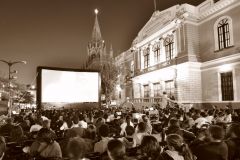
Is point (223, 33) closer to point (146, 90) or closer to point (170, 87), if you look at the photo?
point (170, 87)

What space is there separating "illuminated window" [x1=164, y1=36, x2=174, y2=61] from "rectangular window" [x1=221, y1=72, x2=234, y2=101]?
7.83 m

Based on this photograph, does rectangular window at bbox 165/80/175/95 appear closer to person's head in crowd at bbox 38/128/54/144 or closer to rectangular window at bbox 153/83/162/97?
rectangular window at bbox 153/83/162/97

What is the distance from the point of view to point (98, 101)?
26.3 meters

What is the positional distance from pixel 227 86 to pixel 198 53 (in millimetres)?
5550

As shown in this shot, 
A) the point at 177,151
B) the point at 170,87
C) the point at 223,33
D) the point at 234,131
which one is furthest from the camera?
the point at 170,87

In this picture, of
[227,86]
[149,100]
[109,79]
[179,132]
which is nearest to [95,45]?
[109,79]

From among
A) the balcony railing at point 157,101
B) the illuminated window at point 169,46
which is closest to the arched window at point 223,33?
the illuminated window at point 169,46

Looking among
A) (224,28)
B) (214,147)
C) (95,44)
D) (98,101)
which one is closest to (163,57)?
(224,28)

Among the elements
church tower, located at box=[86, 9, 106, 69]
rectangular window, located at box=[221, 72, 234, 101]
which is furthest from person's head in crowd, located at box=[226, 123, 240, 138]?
church tower, located at box=[86, 9, 106, 69]

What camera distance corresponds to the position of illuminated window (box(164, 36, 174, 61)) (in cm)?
3118

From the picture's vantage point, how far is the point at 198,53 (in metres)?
28.5

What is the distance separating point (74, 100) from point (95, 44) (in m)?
60.0

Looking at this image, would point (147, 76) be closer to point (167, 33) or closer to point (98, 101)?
point (167, 33)

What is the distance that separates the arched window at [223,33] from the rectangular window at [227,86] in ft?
9.98
